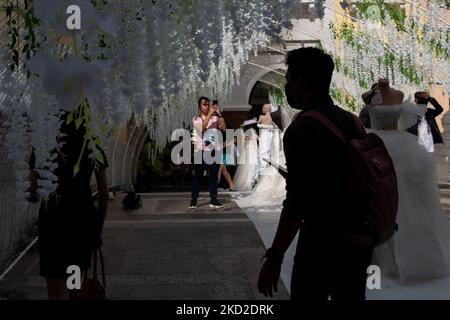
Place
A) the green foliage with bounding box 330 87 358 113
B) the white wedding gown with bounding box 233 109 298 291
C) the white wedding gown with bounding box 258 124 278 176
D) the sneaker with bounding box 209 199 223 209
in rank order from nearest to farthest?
the white wedding gown with bounding box 233 109 298 291 → the sneaker with bounding box 209 199 223 209 → the green foliage with bounding box 330 87 358 113 → the white wedding gown with bounding box 258 124 278 176

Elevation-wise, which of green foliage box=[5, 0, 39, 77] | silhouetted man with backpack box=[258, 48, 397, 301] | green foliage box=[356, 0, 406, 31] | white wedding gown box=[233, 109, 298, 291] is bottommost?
white wedding gown box=[233, 109, 298, 291]

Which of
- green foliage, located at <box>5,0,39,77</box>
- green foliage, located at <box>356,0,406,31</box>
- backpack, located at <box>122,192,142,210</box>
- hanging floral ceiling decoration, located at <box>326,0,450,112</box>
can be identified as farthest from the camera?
backpack, located at <box>122,192,142,210</box>

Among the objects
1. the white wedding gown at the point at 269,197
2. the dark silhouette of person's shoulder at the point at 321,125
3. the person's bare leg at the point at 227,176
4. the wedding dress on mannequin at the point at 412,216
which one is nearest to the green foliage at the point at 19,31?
the dark silhouette of person's shoulder at the point at 321,125

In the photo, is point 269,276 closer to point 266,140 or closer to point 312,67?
point 312,67

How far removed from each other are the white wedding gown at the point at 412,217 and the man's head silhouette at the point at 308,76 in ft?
8.34

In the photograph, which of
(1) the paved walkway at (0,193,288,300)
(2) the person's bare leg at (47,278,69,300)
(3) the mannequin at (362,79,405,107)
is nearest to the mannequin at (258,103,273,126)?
(1) the paved walkway at (0,193,288,300)

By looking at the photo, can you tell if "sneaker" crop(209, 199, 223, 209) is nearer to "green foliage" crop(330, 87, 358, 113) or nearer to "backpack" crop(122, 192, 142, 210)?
"backpack" crop(122, 192, 142, 210)

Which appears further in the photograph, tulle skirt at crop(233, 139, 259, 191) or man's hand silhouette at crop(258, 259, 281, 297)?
tulle skirt at crop(233, 139, 259, 191)

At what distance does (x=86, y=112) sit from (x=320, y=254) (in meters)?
1.03

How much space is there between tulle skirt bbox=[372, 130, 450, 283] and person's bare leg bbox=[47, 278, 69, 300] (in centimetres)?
273

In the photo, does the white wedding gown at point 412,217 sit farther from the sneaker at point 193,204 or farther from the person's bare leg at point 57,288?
the sneaker at point 193,204

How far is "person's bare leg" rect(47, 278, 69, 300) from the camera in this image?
9.02 ft
